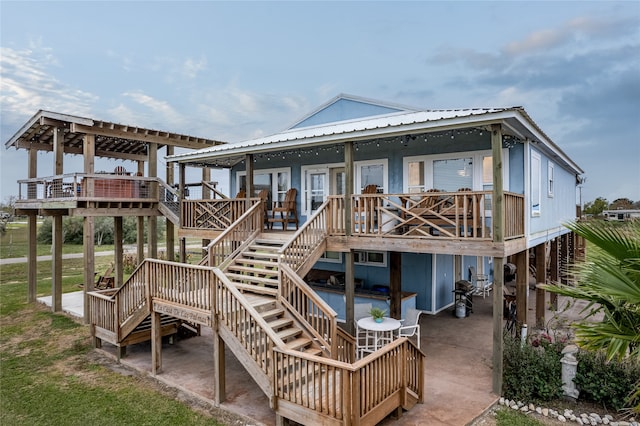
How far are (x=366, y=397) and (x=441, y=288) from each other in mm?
8127

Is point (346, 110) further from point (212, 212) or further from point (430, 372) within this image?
point (430, 372)

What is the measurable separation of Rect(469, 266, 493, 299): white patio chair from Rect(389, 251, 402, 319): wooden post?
14.4ft

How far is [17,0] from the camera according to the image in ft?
44.8

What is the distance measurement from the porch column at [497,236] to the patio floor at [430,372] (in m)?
0.52

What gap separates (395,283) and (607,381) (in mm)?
5468

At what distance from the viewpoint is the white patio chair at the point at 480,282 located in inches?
572

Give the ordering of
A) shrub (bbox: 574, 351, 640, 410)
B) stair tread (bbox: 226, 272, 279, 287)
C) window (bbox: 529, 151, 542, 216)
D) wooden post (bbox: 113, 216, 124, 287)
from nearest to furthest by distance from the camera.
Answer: shrub (bbox: 574, 351, 640, 410)
stair tread (bbox: 226, 272, 279, 287)
window (bbox: 529, 151, 542, 216)
wooden post (bbox: 113, 216, 124, 287)

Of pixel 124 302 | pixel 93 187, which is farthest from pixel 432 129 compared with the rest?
pixel 93 187

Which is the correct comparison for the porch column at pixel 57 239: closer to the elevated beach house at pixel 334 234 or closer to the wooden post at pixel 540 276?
the elevated beach house at pixel 334 234

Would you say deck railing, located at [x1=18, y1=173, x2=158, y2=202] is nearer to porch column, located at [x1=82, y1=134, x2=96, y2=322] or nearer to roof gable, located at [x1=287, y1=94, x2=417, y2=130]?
porch column, located at [x1=82, y1=134, x2=96, y2=322]

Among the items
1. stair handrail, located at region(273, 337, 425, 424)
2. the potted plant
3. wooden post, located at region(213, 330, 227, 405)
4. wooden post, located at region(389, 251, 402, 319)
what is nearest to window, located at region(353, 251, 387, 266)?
wooden post, located at region(389, 251, 402, 319)

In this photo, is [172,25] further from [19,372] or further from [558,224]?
[558,224]

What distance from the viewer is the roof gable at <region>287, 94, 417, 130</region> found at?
1359 centimetres

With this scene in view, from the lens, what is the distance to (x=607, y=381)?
7.00 m
